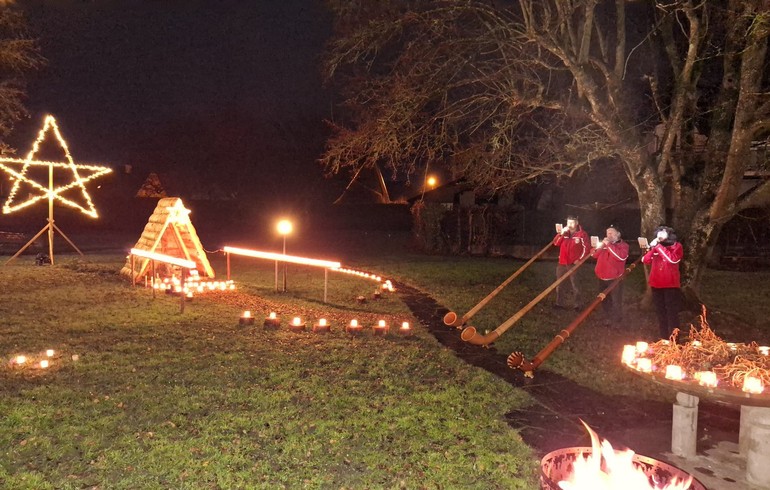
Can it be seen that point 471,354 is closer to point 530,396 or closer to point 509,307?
point 530,396

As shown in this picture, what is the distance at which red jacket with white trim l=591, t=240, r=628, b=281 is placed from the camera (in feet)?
32.4

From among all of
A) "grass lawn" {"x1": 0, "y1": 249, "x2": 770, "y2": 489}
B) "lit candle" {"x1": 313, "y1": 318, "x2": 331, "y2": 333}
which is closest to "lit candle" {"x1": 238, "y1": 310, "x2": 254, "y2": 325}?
"grass lawn" {"x1": 0, "y1": 249, "x2": 770, "y2": 489}

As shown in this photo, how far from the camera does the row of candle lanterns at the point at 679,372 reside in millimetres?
4141

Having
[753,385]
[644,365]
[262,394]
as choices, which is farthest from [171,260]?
[753,385]

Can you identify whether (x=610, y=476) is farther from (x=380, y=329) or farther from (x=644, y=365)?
(x=380, y=329)

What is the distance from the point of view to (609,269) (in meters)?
10.0

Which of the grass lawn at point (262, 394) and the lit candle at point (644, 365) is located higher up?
the lit candle at point (644, 365)

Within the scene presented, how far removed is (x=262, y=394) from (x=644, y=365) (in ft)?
12.7

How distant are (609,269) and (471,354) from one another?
3398 millimetres

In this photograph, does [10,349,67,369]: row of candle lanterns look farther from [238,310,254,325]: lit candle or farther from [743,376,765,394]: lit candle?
[743,376,765,394]: lit candle

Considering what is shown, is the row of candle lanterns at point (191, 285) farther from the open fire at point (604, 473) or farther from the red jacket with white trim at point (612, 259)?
the open fire at point (604, 473)

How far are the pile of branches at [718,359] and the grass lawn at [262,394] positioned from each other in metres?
1.45

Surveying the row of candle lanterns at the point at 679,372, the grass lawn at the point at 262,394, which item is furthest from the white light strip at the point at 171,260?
the row of candle lanterns at the point at 679,372

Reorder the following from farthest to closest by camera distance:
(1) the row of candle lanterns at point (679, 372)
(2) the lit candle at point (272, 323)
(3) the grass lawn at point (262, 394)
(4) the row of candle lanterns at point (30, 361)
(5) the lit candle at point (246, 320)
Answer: (5) the lit candle at point (246, 320)
(2) the lit candle at point (272, 323)
(4) the row of candle lanterns at point (30, 361)
(3) the grass lawn at point (262, 394)
(1) the row of candle lanterns at point (679, 372)
